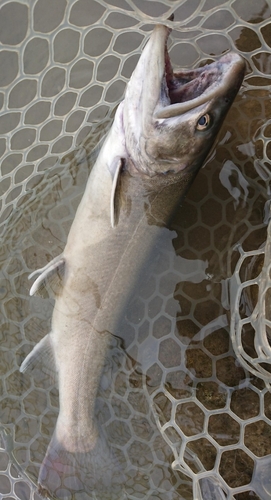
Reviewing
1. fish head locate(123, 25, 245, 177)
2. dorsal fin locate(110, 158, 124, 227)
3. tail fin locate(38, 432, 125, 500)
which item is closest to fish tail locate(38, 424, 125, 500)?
tail fin locate(38, 432, 125, 500)

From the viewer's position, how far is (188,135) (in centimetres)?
200

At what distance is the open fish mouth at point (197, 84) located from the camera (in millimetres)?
Answer: 1872

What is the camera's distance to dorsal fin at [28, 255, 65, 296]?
94.5 inches

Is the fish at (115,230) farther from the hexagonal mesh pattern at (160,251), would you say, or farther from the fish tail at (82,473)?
the hexagonal mesh pattern at (160,251)

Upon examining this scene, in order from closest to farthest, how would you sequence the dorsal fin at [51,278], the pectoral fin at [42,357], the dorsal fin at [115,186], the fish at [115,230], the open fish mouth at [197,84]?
the open fish mouth at [197,84] → the fish at [115,230] → the dorsal fin at [115,186] → the dorsal fin at [51,278] → the pectoral fin at [42,357]

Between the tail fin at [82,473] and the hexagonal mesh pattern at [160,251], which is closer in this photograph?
the hexagonal mesh pattern at [160,251]

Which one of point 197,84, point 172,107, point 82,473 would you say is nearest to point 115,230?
point 172,107

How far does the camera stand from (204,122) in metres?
1.97

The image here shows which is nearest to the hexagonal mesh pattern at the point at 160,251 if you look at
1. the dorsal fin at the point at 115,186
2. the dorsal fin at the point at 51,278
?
the dorsal fin at the point at 51,278

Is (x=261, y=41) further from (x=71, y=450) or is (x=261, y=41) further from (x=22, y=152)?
(x=71, y=450)

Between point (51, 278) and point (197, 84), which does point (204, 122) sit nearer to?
point (197, 84)

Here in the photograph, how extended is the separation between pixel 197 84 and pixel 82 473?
236cm

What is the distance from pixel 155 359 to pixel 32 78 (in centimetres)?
189

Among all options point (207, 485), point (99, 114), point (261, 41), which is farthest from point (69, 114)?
point (207, 485)
